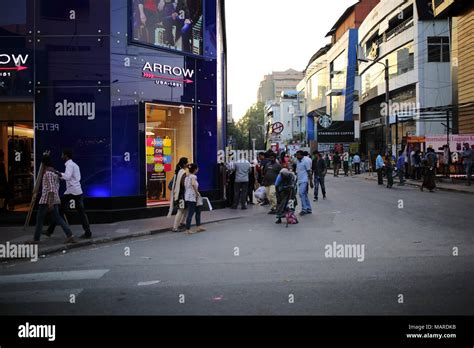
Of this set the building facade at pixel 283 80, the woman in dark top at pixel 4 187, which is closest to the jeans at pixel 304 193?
the woman in dark top at pixel 4 187

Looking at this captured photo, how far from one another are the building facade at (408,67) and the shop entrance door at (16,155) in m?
23.1

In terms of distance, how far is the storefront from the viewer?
13719 mm

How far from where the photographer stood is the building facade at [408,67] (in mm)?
37125

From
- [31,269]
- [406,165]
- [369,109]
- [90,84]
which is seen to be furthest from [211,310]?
[369,109]

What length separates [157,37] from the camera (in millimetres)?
15414

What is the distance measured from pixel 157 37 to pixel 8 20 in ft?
13.8

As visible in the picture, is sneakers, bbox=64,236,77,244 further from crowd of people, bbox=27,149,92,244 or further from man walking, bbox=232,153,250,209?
man walking, bbox=232,153,250,209

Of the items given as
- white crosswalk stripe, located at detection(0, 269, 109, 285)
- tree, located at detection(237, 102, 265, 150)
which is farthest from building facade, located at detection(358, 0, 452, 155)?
tree, located at detection(237, 102, 265, 150)

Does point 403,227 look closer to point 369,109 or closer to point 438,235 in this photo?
point 438,235

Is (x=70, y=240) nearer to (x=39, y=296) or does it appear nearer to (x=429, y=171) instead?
(x=39, y=296)

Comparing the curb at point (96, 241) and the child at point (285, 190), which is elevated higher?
the child at point (285, 190)

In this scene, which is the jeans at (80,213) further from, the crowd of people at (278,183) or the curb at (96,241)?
the crowd of people at (278,183)

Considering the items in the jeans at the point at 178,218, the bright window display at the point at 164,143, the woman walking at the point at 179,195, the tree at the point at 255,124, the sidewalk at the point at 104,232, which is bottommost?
the sidewalk at the point at 104,232

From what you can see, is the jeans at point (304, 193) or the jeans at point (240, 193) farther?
the jeans at point (240, 193)
